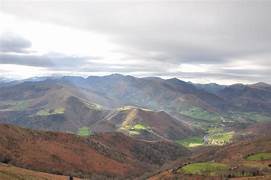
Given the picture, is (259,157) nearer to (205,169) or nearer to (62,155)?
(205,169)

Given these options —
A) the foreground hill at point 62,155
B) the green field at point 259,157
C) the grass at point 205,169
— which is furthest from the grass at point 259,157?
the foreground hill at point 62,155

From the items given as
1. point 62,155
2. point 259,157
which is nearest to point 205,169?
point 259,157

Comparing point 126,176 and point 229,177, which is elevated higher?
point 229,177

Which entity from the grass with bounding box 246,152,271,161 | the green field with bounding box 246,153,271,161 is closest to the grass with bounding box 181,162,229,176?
the grass with bounding box 246,152,271,161

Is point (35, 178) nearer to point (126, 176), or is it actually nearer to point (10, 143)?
point (10, 143)

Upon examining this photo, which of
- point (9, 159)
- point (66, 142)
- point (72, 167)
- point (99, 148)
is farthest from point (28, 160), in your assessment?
point (99, 148)

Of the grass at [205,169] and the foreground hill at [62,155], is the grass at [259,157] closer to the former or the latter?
the grass at [205,169]

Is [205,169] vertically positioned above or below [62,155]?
above

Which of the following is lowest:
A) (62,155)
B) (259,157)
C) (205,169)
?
(62,155)
